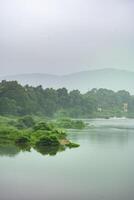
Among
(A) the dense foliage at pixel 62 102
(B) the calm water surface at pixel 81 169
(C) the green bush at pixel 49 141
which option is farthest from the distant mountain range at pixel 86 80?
(C) the green bush at pixel 49 141

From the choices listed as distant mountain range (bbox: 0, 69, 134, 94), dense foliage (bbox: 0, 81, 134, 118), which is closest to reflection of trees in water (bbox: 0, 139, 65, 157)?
dense foliage (bbox: 0, 81, 134, 118)

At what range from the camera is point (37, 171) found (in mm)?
4598

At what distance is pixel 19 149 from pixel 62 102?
2.90 feet

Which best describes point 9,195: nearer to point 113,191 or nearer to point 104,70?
point 113,191

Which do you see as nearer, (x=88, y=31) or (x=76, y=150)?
(x=76, y=150)

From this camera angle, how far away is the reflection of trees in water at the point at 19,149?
5.21 meters

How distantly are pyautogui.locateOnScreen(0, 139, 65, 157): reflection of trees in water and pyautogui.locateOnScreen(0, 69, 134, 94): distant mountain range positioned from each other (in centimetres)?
81

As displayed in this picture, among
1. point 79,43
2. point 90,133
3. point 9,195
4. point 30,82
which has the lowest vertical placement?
point 9,195

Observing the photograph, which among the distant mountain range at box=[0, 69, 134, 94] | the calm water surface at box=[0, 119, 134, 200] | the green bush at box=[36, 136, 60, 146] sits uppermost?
the distant mountain range at box=[0, 69, 134, 94]

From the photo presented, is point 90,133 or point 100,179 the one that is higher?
point 90,133

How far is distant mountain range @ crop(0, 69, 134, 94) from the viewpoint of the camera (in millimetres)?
5824

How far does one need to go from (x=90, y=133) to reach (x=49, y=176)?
1.14 m

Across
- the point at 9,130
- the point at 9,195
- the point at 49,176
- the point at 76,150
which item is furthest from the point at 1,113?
the point at 9,195

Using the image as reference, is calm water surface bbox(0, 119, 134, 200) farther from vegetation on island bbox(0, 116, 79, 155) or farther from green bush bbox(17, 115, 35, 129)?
green bush bbox(17, 115, 35, 129)
